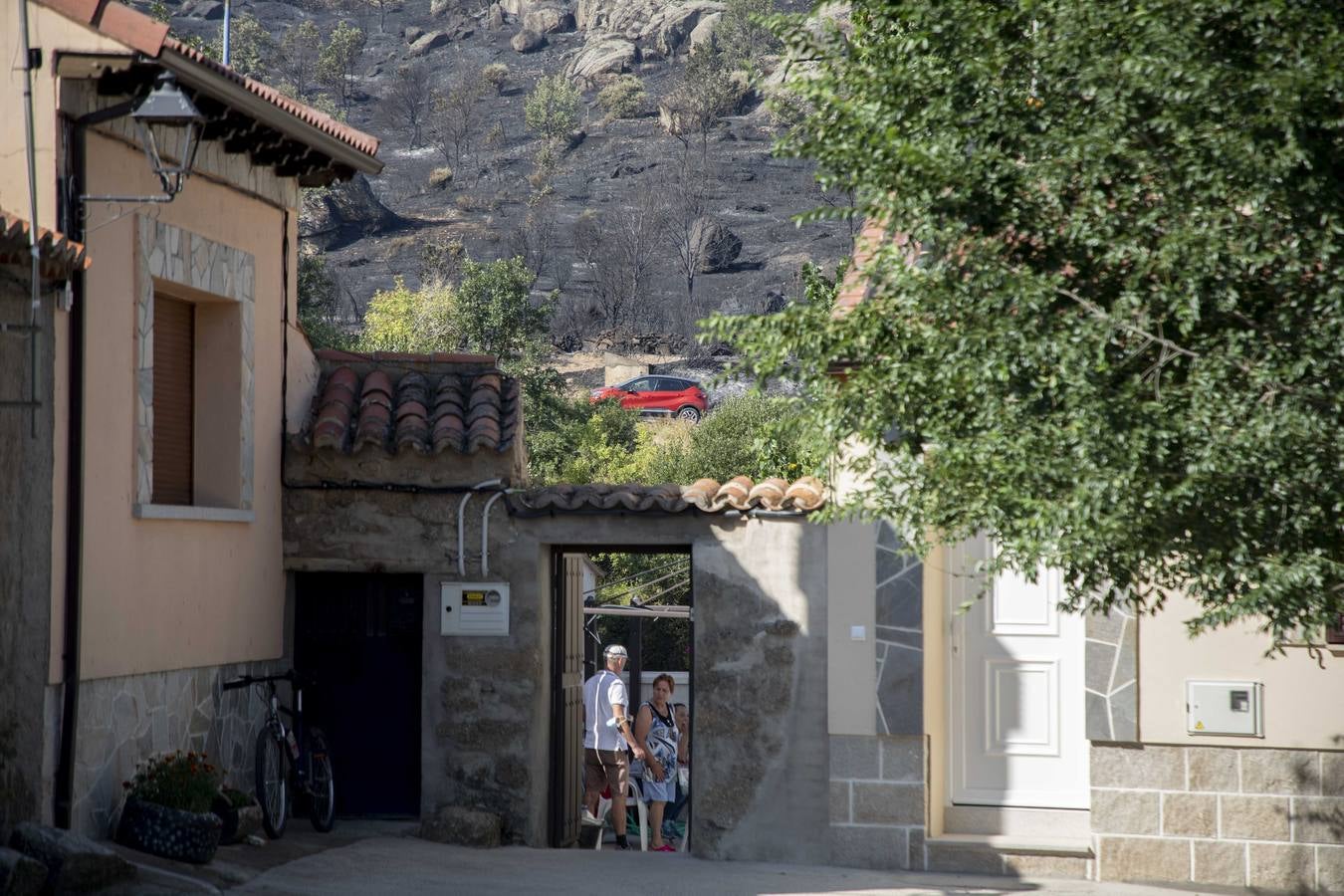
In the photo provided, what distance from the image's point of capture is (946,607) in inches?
397

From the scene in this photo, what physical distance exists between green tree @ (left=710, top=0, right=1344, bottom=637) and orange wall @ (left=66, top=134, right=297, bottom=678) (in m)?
4.10

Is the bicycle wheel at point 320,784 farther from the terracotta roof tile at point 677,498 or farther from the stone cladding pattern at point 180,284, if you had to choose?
the terracotta roof tile at point 677,498

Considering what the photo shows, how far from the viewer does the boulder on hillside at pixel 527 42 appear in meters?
85.4

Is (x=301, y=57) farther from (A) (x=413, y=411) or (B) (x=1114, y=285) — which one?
(B) (x=1114, y=285)

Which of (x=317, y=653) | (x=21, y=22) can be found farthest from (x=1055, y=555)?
(x=317, y=653)

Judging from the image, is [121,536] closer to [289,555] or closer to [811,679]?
[289,555]

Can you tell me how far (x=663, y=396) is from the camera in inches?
1747

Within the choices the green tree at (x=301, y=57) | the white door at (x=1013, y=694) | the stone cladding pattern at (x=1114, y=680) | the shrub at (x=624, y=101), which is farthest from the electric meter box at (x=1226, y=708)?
the green tree at (x=301, y=57)

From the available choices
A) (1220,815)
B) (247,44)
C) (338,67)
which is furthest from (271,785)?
(338,67)

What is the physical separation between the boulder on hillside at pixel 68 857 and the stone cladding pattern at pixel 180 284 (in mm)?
2145

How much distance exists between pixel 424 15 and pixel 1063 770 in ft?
279

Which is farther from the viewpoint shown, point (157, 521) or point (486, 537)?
point (486, 537)

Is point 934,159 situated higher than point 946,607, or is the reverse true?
point 934,159

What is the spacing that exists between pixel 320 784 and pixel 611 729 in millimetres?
2755
